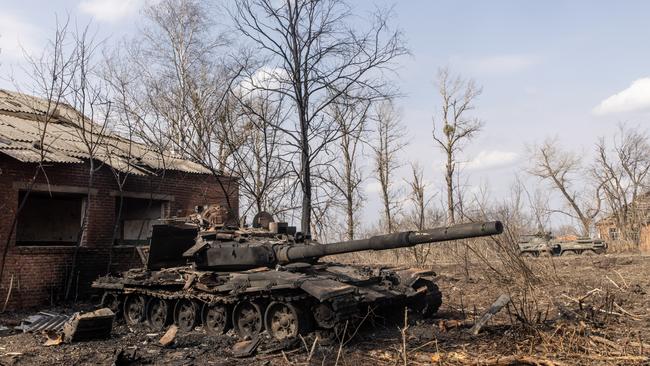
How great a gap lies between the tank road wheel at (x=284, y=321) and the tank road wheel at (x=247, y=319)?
0.18 meters

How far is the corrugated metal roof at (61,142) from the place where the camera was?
1210 centimetres

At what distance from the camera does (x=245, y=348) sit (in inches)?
305

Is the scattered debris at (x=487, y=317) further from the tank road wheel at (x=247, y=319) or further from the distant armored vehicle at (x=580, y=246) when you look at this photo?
the distant armored vehicle at (x=580, y=246)

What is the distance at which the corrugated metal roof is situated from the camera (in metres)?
12.1

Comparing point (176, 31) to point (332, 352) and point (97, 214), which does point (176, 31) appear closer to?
point (97, 214)

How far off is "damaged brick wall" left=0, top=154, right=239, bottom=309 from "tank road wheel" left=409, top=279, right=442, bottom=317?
26.7ft

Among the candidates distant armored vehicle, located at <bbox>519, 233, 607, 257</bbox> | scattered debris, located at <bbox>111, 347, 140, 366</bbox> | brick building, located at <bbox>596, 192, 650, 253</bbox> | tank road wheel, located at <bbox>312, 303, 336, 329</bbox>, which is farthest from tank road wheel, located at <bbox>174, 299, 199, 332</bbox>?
brick building, located at <bbox>596, 192, 650, 253</bbox>

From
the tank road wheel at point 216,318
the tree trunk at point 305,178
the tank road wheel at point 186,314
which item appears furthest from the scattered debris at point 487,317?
the tree trunk at point 305,178

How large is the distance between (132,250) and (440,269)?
10.0m

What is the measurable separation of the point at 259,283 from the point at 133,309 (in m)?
3.88

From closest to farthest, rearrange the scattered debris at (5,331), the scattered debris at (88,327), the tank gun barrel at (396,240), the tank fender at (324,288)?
the tank gun barrel at (396,240), the tank fender at (324,288), the scattered debris at (88,327), the scattered debris at (5,331)

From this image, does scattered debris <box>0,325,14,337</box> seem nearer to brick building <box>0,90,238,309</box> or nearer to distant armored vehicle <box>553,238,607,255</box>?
brick building <box>0,90,238,309</box>

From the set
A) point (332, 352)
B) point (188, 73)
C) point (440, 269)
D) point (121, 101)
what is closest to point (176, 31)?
point (188, 73)

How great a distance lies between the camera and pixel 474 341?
7371mm
